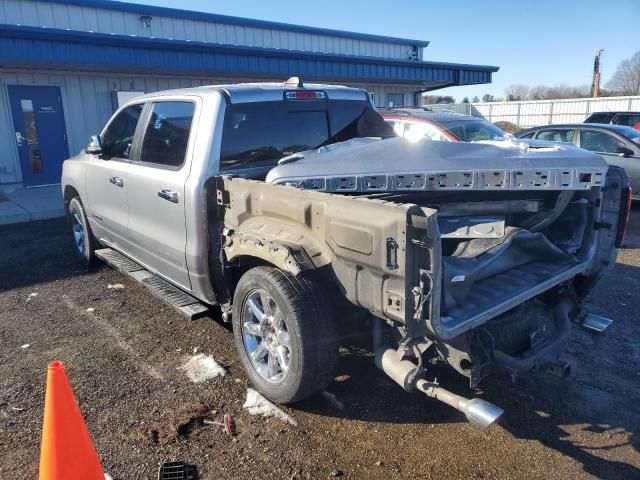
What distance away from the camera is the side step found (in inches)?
154

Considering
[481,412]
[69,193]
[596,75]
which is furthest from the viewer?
[596,75]

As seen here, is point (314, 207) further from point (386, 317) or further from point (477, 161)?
point (477, 161)

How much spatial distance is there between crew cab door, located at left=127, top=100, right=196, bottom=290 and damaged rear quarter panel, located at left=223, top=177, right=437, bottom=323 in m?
0.65

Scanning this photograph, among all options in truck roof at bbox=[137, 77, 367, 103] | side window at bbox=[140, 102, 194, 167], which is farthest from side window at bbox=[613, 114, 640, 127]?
side window at bbox=[140, 102, 194, 167]

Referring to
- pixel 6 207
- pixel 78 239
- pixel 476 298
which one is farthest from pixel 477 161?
pixel 6 207

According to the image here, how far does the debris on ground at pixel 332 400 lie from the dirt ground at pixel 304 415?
0.09 ft

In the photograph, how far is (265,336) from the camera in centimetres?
337

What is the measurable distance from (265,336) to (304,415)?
0.55 metres

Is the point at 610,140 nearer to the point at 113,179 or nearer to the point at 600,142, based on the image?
the point at 600,142

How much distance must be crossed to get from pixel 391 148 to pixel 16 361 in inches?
128

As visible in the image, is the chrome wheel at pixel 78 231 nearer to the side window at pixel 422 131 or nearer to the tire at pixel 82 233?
the tire at pixel 82 233

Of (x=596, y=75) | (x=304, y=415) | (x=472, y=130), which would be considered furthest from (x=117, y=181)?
(x=596, y=75)

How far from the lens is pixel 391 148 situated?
348 cm

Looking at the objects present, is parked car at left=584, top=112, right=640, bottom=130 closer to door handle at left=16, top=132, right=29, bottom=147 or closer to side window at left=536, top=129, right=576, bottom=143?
side window at left=536, top=129, right=576, bottom=143
